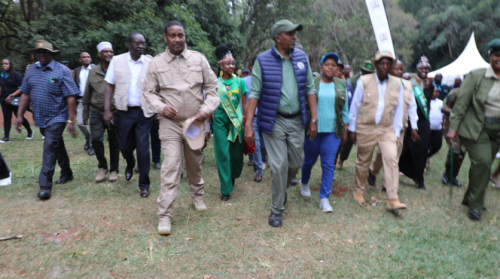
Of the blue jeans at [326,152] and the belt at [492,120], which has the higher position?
the belt at [492,120]

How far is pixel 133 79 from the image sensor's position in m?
4.98

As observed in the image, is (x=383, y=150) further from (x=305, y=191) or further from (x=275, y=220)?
(x=275, y=220)

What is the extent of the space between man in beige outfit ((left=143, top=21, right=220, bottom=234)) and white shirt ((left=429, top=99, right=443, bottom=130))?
426cm

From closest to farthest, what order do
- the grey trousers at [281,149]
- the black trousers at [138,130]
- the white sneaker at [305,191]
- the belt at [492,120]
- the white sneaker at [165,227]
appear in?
the white sneaker at [165,227], the grey trousers at [281,149], the belt at [492,120], the black trousers at [138,130], the white sneaker at [305,191]

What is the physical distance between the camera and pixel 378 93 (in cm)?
477

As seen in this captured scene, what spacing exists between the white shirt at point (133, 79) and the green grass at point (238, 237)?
141 centimetres

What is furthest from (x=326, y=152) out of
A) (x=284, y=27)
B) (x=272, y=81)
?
(x=284, y=27)

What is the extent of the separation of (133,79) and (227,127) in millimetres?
1471

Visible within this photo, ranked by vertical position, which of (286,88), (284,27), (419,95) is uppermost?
(284,27)

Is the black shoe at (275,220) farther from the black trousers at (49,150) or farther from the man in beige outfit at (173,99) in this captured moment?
the black trousers at (49,150)

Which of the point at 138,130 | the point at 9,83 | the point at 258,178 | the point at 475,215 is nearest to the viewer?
the point at 475,215

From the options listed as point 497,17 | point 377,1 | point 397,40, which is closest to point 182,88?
point 377,1

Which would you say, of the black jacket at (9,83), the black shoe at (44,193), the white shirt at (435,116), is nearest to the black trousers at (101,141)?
the black shoe at (44,193)

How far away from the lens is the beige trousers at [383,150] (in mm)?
4703
